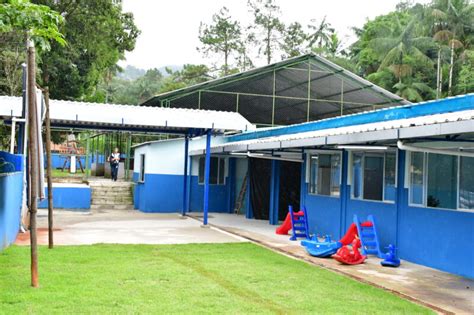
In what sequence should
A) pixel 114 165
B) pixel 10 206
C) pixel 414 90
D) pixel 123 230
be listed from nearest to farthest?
1. pixel 10 206
2. pixel 123 230
3. pixel 114 165
4. pixel 414 90

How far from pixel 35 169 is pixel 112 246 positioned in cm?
463

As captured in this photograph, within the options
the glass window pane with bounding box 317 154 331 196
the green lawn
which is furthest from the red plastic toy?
the glass window pane with bounding box 317 154 331 196

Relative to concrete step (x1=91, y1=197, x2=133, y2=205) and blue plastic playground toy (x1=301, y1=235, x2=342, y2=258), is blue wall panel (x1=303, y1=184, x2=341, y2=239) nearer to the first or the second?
blue plastic playground toy (x1=301, y1=235, x2=342, y2=258)

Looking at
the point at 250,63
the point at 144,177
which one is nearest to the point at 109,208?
the point at 144,177

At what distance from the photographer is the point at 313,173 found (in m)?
15.7

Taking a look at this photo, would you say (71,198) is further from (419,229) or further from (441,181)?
(441,181)

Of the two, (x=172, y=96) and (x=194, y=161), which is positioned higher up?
(x=172, y=96)

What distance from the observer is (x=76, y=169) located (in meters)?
38.5

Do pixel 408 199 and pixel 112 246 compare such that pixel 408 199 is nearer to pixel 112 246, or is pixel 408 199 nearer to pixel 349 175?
pixel 349 175

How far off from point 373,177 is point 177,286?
6.25 meters

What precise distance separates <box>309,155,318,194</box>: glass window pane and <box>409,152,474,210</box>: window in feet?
13.8

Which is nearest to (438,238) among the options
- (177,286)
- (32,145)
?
(177,286)

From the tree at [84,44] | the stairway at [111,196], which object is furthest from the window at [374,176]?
the tree at [84,44]

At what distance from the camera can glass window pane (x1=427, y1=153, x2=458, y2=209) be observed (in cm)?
1032
